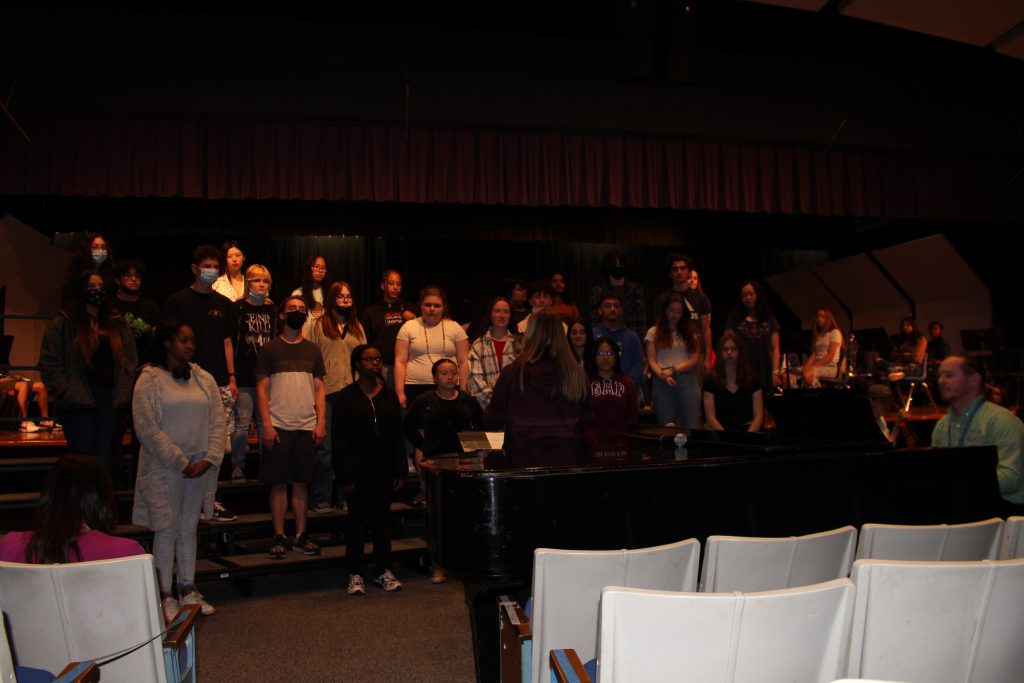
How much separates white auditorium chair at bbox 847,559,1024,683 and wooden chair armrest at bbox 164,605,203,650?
1779 mm

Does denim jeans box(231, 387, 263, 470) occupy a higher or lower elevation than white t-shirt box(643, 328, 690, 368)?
lower

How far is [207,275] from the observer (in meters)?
5.41

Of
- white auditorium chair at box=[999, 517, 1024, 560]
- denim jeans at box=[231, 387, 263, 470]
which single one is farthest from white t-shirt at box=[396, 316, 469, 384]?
white auditorium chair at box=[999, 517, 1024, 560]

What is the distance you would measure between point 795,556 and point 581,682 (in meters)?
0.94

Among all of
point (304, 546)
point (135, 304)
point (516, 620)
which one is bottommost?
point (304, 546)

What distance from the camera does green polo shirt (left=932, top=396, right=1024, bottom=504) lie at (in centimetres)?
378

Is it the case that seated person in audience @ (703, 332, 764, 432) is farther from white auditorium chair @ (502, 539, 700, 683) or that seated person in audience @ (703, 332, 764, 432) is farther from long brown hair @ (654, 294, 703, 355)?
white auditorium chair @ (502, 539, 700, 683)

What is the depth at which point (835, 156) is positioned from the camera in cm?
833

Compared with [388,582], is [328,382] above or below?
above

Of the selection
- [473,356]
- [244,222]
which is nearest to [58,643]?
[473,356]

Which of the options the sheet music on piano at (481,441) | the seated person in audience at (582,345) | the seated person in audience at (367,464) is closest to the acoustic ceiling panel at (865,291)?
the seated person in audience at (582,345)

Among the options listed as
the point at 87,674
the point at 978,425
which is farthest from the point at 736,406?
the point at 87,674

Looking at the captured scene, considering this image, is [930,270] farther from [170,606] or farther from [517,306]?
[170,606]

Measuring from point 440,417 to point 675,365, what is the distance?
76.3 inches
